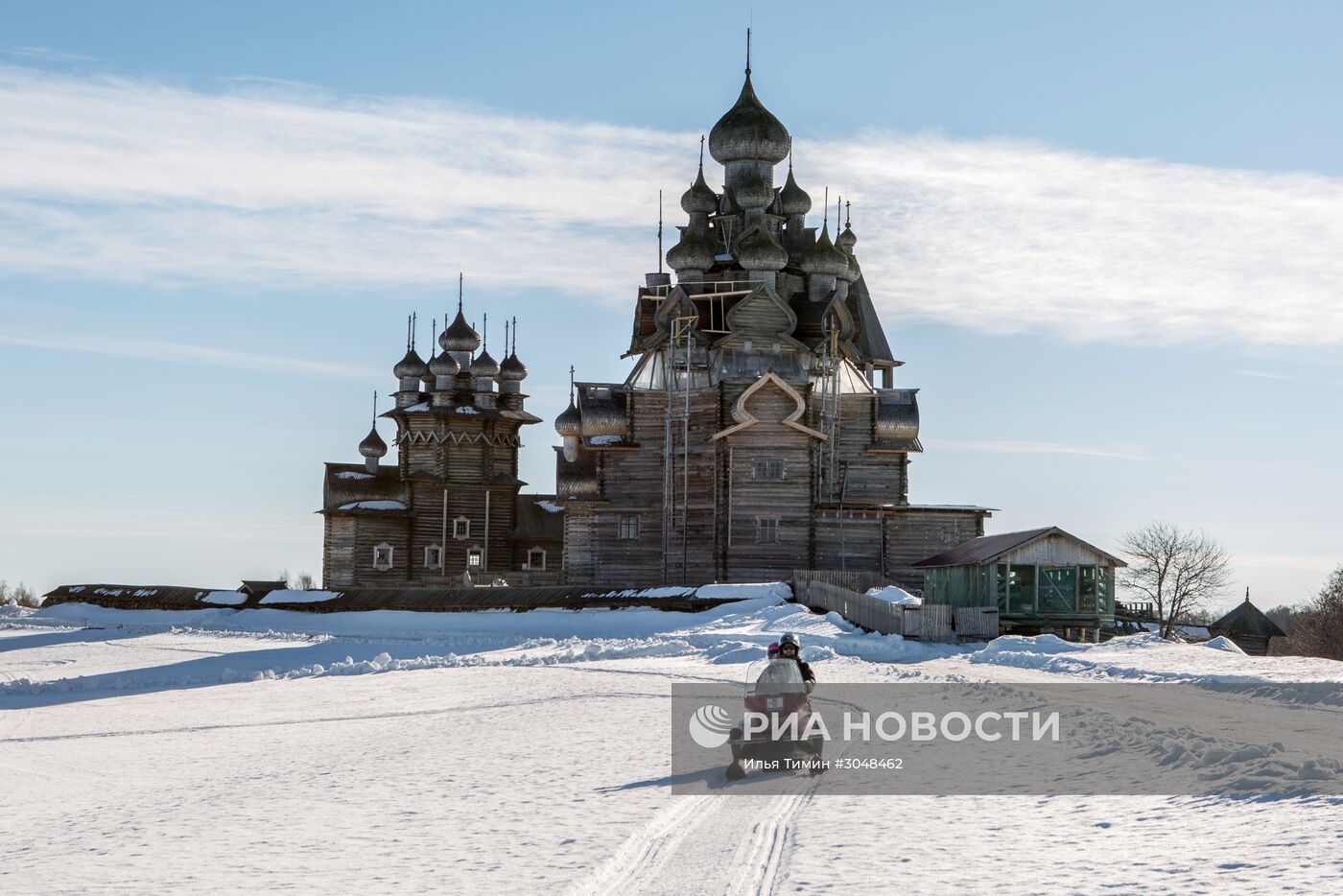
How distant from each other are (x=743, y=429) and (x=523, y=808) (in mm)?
42279

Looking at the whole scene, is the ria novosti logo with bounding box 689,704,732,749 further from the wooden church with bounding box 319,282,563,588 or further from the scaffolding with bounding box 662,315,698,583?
the wooden church with bounding box 319,282,563,588

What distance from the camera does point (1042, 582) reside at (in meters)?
Answer: 44.2

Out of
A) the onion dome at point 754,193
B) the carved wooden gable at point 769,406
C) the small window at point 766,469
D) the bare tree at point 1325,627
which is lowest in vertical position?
the bare tree at point 1325,627

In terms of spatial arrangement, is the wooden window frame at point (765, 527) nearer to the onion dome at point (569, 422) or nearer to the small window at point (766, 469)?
the small window at point (766, 469)

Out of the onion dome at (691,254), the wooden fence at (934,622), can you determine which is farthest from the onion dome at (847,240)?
the wooden fence at (934,622)

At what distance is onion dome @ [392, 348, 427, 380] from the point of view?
2982 inches

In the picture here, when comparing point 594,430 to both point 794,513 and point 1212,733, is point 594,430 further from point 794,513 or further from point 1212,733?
→ point 1212,733

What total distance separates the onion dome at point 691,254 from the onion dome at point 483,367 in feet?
52.4

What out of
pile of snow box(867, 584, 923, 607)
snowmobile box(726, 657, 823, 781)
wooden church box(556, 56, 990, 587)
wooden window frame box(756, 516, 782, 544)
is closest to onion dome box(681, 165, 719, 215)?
wooden church box(556, 56, 990, 587)

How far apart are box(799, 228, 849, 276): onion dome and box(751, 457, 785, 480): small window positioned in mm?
11548

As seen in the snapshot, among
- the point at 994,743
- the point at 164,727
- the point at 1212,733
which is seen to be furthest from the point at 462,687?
the point at 1212,733

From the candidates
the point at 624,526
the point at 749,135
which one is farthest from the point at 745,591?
the point at 749,135

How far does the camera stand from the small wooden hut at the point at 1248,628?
233ft

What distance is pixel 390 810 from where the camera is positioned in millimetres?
13102
